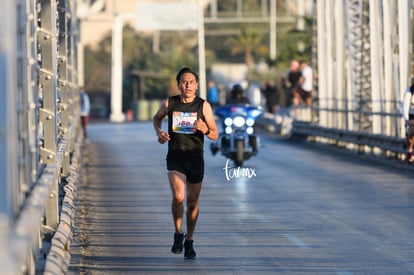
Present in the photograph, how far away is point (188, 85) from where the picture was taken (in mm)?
12445

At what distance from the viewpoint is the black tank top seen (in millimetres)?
12555

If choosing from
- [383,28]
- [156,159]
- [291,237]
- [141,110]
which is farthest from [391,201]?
[141,110]

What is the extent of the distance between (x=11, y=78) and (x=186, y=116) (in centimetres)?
614

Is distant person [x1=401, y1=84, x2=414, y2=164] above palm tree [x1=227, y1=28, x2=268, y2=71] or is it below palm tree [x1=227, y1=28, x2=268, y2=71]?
below

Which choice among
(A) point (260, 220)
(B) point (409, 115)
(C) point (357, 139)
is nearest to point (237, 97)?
(B) point (409, 115)

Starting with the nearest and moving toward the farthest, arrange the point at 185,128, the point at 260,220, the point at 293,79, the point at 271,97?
the point at 185,128
the point at 260,220
the point at 293,79
the point at 271,97

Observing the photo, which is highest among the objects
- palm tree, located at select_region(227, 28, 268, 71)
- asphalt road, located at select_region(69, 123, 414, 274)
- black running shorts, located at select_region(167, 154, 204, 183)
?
palm tree, located at select_region(227, 28, 268, 71)

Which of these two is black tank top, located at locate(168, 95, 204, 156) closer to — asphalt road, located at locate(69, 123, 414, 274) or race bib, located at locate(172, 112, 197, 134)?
race bib, located at locate(172, 112, 197, 134)

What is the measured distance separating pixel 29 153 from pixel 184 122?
12.1 feet

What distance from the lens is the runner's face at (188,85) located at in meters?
12.4

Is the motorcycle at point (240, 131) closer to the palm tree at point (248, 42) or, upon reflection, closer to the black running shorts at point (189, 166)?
the black running shorts at point (189, 166)

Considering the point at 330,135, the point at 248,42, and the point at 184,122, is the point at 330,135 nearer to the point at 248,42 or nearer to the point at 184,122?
the point at 184,122

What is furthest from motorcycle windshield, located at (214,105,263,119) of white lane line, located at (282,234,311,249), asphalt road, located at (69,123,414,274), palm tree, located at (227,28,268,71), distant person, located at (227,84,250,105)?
palm tree, located at (227,28,268,71)

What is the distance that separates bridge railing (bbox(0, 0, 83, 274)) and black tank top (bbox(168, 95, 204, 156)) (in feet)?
3.66
